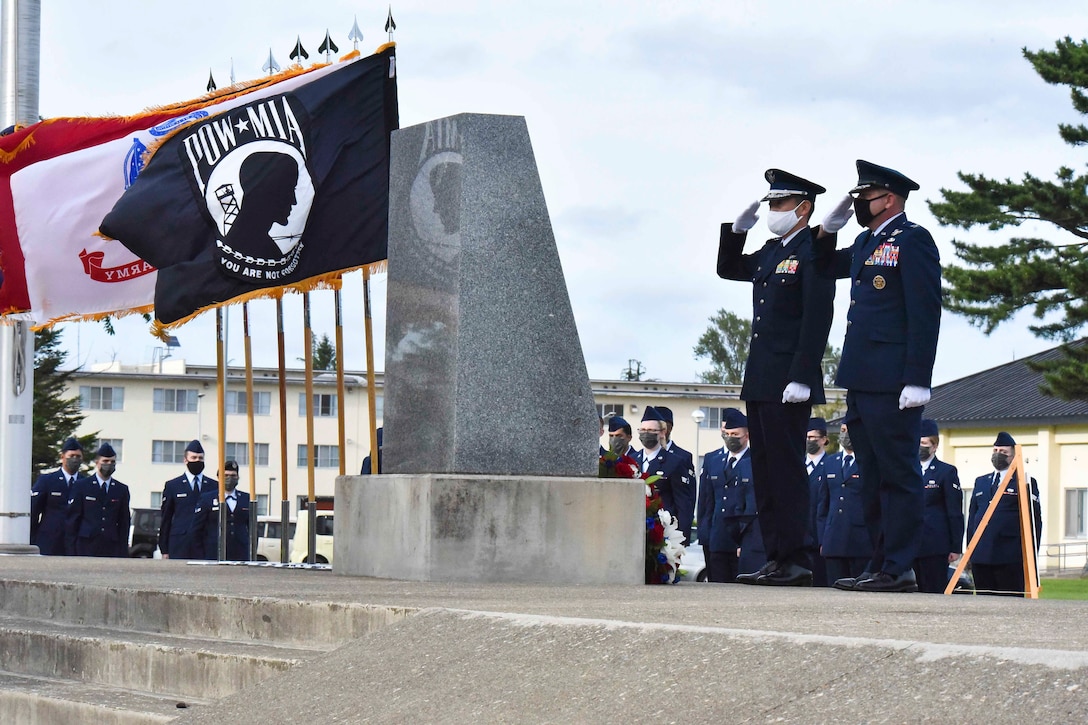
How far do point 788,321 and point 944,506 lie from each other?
19.3 ft

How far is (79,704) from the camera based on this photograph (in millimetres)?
5129

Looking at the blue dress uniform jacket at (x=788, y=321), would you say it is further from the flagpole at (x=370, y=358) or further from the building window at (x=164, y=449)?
the building window at (x=164, y=449)

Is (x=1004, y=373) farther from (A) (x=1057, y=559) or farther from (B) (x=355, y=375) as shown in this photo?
(B) (x=355, y=375)

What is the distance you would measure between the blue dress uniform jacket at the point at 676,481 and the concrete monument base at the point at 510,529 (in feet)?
15.7

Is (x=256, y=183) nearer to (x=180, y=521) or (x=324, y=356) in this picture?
(x=180, y=521)

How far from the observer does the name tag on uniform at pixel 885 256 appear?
6758mm

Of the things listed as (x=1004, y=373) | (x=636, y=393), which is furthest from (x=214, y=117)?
(x=636, y=393)

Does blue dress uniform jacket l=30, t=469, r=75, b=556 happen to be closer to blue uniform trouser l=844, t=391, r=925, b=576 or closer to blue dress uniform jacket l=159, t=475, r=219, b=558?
blue dress uniform jacket l=159, t=475, r=219, b=558

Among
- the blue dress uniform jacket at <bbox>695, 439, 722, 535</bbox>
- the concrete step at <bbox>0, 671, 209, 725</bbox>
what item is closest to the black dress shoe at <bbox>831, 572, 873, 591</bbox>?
the concrete step at <bbox>0, 671, 209, 725</bbox>

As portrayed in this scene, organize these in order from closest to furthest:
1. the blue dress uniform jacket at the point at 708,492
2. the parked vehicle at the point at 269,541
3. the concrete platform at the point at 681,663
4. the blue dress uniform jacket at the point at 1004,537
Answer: the concrete platform at the point at 681,663 < the blue dress uniform jacket at the point at 708,492 < the blue dress uniform jacket at the point at 1004,537 < the parked vehicle at the point at 269,541

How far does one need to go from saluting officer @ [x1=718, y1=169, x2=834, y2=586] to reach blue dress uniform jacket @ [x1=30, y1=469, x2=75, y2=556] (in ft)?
32.5

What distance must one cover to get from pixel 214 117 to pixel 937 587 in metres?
6.15

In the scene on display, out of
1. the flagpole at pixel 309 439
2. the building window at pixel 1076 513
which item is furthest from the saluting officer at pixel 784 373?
the building window at pixel 1076 513

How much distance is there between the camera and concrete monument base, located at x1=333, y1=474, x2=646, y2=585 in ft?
22.2
